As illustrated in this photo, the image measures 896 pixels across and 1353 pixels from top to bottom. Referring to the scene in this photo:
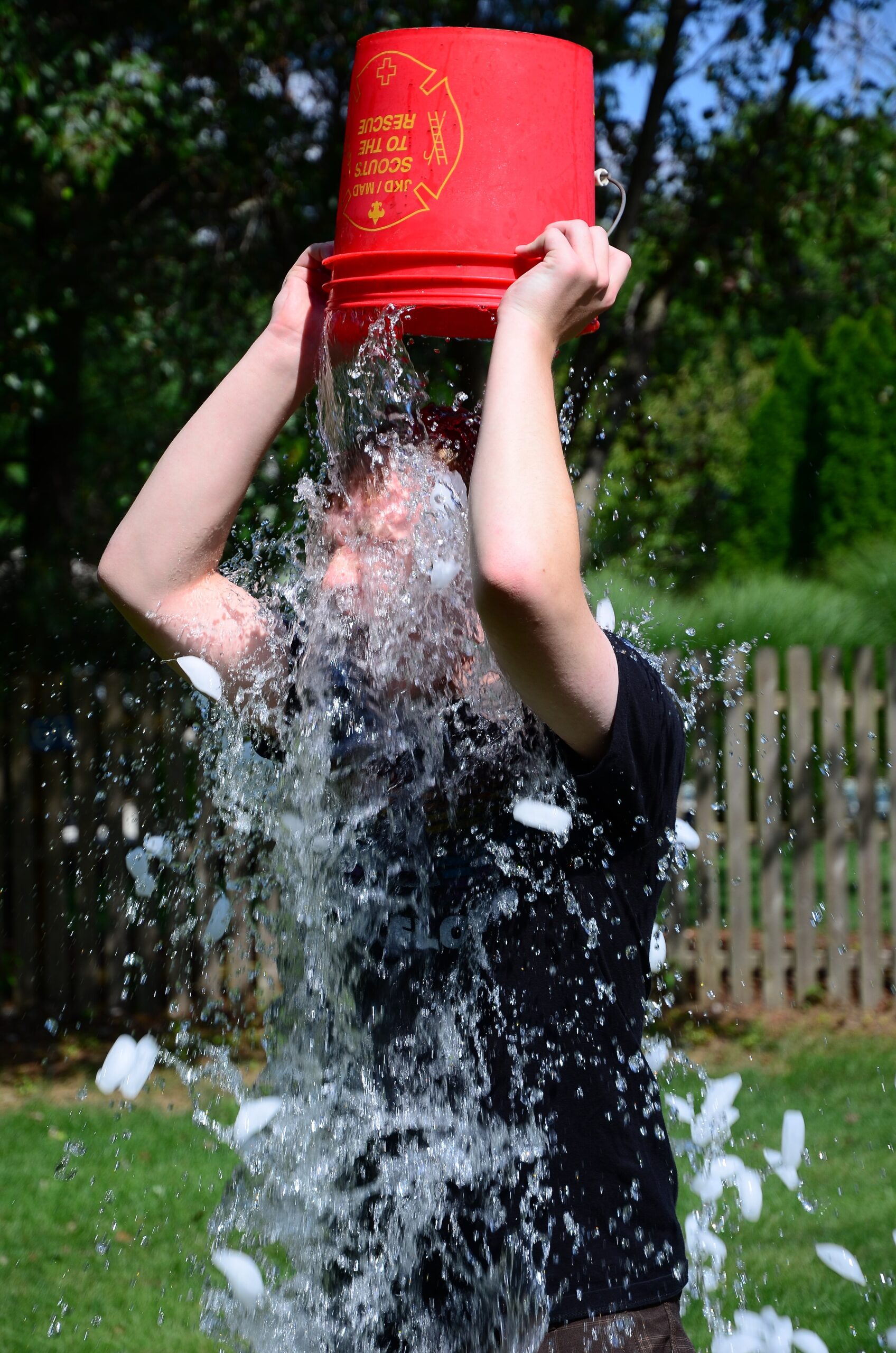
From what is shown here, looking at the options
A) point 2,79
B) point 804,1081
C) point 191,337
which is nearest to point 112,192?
point 191,337

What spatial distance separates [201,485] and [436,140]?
22.4 inches

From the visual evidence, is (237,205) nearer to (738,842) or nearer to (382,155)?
(738,842)

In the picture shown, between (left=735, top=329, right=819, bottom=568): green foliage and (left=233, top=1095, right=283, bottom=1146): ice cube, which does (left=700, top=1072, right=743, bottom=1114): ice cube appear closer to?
(left=233, top=1095, right=283, bottom=1146): ice cube

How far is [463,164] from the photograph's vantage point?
172 centimetres

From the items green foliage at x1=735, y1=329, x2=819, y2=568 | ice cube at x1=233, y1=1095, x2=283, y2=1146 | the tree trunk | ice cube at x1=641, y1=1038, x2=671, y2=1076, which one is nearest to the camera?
ice cube at x1=641, y1=1038, x2=671, y2=1076

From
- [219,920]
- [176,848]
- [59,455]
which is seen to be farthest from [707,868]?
[59,455]

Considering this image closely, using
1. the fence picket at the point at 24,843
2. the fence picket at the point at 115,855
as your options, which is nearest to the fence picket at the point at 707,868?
the fence picket at the point at 115,855

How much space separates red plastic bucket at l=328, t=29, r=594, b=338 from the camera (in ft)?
5.62

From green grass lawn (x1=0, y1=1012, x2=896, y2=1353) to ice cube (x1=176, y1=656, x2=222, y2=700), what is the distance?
2.53 meters

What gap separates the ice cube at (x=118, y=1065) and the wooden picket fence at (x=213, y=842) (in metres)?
3.85

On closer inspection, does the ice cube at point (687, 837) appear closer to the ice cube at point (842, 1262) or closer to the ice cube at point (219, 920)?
the ice cube at point (219, 920)

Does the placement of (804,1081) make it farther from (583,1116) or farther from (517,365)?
(517,365)

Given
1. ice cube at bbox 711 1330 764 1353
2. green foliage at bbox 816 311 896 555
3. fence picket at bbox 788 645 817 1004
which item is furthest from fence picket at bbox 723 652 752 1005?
green foliage at bbox 816 311 896 555

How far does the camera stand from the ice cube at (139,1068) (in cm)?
236
